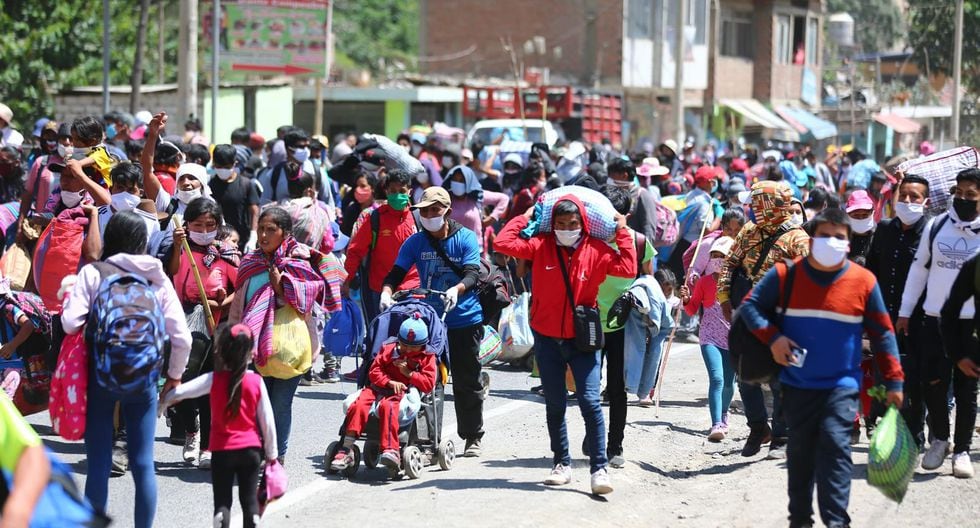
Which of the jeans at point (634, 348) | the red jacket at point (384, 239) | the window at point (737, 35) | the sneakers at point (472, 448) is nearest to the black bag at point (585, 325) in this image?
the jeans at point (634, 348)

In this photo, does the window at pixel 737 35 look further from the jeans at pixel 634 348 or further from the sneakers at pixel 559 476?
the sneakers at pixel 559 476

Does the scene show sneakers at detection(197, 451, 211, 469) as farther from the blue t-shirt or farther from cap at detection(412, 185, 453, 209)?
cap at detection(412, 185, 453, 209)

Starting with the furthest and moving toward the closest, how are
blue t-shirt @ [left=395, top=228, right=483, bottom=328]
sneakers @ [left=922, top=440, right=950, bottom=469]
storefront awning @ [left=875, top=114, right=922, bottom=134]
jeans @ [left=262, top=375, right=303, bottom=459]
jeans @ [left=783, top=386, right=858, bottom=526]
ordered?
storefront awning @ [left=875, top=114, right=922, bottom=134] < blue t-shirt @ [left=395, top=228, right=483, bottom=328] < sneakers @ [left=922, top=440, right=950, bottom=469] < jeans @ [left=262, top=375, right=303, bottom=459] < jeans @ [left=783, top=386, right=858, bottom=526]

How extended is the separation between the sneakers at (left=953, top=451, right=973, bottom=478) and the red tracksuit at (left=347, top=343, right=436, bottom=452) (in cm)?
319

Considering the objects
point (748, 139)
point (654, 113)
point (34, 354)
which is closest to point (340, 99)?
point (654, 113)

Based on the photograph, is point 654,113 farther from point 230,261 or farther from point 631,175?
point 230,261

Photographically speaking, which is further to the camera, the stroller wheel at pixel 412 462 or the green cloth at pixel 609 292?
the green cloth at pixel 609 292

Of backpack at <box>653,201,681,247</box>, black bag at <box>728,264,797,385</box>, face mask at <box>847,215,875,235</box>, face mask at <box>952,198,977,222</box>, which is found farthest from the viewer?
backpack at <box>653,201,681,247</box>

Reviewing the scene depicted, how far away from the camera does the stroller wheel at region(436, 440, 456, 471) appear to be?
8.85 m

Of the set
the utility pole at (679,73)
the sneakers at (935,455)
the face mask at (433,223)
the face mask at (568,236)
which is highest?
the utility pole at (679,73)

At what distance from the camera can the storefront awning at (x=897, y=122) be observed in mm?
47719

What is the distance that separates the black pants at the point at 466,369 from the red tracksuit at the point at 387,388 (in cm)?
49

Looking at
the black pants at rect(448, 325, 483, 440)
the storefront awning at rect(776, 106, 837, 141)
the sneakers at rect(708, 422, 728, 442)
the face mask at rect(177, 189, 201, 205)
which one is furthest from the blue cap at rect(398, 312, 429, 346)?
the storefront awning at rect(776, 106, 837, 141)

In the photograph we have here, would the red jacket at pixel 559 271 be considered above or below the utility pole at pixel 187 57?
below
